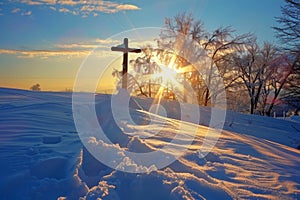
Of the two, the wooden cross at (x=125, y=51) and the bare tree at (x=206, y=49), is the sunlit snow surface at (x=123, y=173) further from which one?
the bare tree at (x=206, y=49)

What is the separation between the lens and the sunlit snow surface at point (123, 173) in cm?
273

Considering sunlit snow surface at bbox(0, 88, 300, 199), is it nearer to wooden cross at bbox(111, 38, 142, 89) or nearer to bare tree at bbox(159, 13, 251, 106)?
wooden cross at bbox(111, 38, 142, 89)

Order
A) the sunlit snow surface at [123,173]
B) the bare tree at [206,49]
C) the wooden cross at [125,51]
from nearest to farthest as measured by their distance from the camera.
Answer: the sunlit snow surface at [123,173] → the wooden cross at [125,51] → the bare tree at [206,49]

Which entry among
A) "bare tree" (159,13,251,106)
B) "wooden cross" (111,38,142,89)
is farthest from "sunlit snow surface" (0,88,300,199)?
"bare tree" (159,13,251,106)

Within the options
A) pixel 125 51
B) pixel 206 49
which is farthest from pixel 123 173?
pixel 206 49

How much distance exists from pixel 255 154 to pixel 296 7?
1177 cm

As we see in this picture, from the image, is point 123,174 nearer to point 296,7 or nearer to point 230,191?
point 230,191

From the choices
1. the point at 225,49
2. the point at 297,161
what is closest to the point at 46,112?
the point at 297,161

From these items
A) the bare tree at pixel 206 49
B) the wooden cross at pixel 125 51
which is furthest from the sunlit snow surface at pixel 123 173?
the bare tree at pixel 206 49

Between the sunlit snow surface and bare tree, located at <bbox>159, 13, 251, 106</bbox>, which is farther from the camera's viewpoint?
bare tree, located at <bbox>159, 13, 251, 106</bbox>

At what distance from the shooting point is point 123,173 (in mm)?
2977

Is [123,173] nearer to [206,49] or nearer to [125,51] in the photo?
[125,51]

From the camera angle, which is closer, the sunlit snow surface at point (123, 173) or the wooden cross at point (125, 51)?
the sunlit snow surface at point (123, 173)

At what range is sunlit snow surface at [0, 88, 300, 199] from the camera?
273 cm
